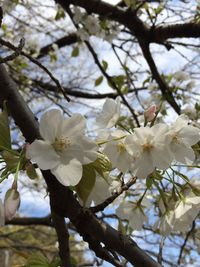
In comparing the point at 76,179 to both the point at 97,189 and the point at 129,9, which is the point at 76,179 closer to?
the point at 97,189

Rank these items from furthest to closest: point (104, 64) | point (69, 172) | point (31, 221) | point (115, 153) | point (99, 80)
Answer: point (31, 221), point (99, 80), point (104, 64), point (115, 153), point (69, 172)

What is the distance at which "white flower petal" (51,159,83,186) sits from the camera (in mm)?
790

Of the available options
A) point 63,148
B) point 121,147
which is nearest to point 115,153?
point 121,147

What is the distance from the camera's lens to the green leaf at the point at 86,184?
83cm

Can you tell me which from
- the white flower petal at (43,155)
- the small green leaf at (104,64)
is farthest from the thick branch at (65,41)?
the white flower petal at (43,155)

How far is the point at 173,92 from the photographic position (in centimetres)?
286

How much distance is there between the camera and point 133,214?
1209 mm

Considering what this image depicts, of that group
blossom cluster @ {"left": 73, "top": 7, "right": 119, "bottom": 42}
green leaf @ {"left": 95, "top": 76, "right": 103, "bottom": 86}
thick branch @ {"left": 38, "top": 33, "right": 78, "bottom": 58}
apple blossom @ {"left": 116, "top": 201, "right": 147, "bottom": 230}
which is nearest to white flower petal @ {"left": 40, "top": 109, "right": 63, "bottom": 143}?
apple blossom @ {"left": 116, "top": 201, "right": 147, "bottom": 230}

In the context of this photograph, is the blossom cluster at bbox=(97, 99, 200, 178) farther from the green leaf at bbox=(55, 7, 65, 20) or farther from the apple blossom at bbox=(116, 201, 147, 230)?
the green leaf at bbox=(55, 7, 65, 20)

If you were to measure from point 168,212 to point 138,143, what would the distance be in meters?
0.21

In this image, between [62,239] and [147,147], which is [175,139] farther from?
[62,239]

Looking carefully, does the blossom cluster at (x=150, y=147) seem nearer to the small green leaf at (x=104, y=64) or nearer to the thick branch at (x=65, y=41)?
the small green leaf at (x=104, y=64)

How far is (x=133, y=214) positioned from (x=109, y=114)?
287 mm

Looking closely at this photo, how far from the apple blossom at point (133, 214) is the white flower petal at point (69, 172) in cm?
41
